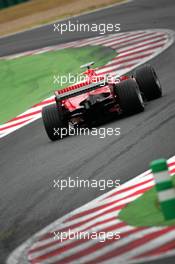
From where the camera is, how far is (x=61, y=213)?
493 inches

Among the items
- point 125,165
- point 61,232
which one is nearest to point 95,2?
point 125,165

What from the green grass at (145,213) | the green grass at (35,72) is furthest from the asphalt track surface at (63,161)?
the green grass at (35,72)

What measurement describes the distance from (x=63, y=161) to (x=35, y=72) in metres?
11.3

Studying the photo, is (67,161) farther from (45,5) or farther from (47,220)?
(45,5)

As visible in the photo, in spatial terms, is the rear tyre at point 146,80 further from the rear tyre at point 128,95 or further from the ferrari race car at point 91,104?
the rear tyre at point 128,95

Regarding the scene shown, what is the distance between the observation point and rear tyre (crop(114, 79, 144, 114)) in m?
17.8

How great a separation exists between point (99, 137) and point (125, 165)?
276cm

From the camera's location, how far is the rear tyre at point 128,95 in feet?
58.3

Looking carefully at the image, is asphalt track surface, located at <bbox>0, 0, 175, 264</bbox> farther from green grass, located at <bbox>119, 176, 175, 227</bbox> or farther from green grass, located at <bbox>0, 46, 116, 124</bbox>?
green grass, located at <bbox>0, 46, 116, 124</bbox>

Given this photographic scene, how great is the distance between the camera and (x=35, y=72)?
27016mm

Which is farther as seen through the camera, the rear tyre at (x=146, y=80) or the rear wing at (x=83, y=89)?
the rear tyre at (x=146, y=80)

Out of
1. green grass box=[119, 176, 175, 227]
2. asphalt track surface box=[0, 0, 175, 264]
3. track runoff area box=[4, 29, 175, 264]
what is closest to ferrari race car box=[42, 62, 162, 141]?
asphalt track surface box=[0, 0, 175, 264]

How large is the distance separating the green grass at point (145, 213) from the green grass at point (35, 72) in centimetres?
1082

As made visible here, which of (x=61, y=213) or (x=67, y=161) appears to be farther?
(x=67, y=161)
